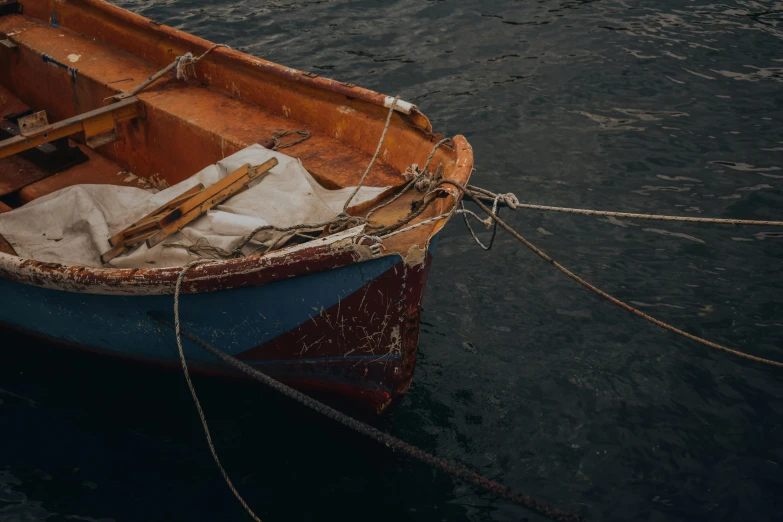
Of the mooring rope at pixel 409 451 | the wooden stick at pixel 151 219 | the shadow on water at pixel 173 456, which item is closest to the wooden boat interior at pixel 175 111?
the wooden stick at pixel 151 219

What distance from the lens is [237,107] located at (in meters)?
6.50

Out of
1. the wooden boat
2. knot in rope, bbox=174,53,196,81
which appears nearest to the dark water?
the wooden boat

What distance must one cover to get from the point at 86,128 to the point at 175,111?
32.0 inches

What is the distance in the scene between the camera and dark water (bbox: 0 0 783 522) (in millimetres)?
4785

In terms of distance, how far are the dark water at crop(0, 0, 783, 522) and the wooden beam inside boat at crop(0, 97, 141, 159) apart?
175 cm

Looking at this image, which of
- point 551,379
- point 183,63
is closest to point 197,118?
point 183,63

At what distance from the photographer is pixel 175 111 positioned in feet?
20.9

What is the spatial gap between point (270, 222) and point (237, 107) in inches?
86.7

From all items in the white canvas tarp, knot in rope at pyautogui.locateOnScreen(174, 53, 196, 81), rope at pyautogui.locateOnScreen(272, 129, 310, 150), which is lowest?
the white canvas tarp

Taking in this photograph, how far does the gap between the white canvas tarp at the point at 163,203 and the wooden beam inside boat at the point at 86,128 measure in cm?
60

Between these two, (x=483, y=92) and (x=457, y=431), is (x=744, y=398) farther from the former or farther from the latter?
(x=483, y=92)

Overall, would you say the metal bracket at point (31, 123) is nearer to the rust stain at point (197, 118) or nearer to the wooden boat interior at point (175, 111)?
the wooden boat interior at point (175, 111)

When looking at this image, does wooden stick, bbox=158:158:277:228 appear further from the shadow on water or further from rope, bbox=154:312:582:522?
the shadow on water

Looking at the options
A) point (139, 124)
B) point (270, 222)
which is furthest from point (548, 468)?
point (139, 124)
